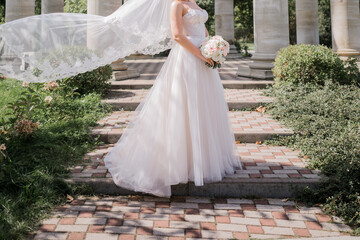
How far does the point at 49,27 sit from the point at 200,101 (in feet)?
6.78

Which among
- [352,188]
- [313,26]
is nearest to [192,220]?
[352,188]

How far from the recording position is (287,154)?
544cm

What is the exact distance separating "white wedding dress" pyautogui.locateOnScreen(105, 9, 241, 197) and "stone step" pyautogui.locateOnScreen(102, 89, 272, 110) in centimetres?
341

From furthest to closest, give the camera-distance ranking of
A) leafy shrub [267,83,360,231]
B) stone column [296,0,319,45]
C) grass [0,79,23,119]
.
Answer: stone column [296,0,319,45] → grass [0,79,23,119] → leafy shrub [267,83,360,231]

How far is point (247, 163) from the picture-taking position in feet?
16.6

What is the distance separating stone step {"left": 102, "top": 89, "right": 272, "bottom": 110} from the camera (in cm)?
792

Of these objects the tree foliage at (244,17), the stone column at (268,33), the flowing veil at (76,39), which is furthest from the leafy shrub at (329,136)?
the tree foliage at (244,17)

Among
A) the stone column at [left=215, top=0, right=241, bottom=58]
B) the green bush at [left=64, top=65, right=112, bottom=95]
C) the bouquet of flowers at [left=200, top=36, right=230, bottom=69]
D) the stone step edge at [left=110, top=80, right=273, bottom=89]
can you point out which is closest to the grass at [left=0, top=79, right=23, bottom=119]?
the green bush at [left=64, top=65, right=112, bottom=95]

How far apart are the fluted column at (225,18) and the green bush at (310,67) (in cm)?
1428

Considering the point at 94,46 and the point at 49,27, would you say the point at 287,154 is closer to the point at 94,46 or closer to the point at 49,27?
the point at 94,46

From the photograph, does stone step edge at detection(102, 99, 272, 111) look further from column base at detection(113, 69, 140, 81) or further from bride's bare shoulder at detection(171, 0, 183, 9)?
bride's bare shoulder at detection(171, 0, 183, 9)

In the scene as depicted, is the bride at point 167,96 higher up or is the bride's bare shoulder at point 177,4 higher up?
the bride's bare shoulder at point 177,4

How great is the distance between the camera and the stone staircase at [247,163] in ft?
14.1

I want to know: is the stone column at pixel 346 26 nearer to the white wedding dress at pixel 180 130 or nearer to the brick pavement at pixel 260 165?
the brick pavement at pixel 260 165
